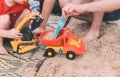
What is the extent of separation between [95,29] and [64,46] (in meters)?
0.31

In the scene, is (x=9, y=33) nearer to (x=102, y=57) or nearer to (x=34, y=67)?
(x=34, y=67)

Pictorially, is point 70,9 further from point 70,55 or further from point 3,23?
point 3,23

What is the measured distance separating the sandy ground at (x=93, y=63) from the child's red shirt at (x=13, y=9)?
1.07 ft

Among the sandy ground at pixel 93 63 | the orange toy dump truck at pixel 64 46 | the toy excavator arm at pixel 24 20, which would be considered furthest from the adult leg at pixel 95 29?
the toy excavator arm at pixel 24 20

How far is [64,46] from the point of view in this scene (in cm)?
135

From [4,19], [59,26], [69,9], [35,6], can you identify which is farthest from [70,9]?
[35,6]

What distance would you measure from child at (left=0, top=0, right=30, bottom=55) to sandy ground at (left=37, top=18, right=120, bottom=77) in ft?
0.76

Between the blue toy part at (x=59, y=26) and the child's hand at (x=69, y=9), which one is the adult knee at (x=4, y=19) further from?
the child's hand at (x=69, y=9)

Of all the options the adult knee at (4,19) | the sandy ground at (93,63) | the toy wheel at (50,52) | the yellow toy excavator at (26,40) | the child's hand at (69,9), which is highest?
the child's hand at (69,9)

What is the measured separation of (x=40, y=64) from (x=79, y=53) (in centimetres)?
19

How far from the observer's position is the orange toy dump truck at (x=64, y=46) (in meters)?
1.34

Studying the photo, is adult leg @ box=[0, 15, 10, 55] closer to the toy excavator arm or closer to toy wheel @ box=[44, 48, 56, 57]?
the toy excavator arm

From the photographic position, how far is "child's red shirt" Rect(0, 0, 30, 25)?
1.46 metres

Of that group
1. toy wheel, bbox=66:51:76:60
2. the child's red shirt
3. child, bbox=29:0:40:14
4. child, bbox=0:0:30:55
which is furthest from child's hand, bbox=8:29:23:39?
child, bbox=29:0:40:14
